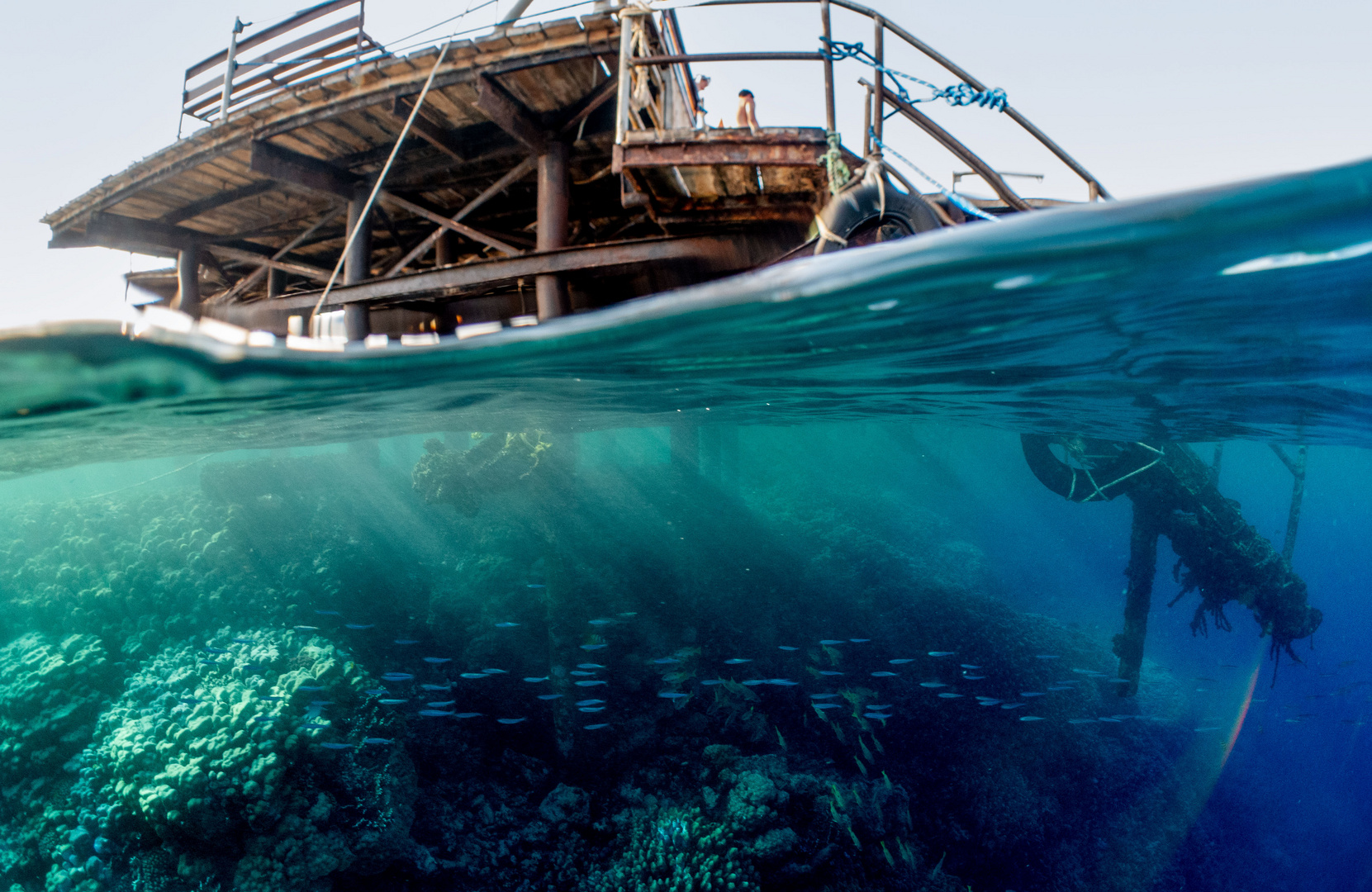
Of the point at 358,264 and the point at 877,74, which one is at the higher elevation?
the point at 877,74

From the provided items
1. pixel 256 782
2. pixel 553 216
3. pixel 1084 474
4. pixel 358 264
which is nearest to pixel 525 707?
pixel 256 782

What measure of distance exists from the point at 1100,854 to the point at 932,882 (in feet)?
15.2

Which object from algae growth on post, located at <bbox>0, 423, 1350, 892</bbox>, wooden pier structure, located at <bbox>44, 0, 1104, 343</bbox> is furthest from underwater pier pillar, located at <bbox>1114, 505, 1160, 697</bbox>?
wooden pier structure, located at <bbox>44, 0, 1104, 343</bbox>

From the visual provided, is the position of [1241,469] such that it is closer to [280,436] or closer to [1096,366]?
[1096,366]

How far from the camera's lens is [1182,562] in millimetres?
12023

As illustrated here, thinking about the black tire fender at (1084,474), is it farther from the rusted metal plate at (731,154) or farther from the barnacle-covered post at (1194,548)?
the rusted metal plate at (731,154)

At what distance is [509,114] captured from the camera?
5.62 metres

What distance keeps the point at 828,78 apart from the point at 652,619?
10.6m

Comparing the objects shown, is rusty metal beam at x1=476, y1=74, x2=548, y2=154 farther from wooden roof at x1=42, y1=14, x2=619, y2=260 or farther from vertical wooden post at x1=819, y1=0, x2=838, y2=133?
vertical wooden post at x1=819, y1=0, x2=838, y2=133

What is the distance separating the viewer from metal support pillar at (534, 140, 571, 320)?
19.2ft

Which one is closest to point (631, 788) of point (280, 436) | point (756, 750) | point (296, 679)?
point (756, 750)

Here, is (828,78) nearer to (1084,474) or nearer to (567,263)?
(567,263)

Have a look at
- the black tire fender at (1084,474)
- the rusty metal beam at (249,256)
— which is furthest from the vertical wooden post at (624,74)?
the black tire fender at (1084,474)

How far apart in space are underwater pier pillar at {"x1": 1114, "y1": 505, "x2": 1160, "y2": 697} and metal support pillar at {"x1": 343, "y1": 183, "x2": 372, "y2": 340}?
49.3 feet
